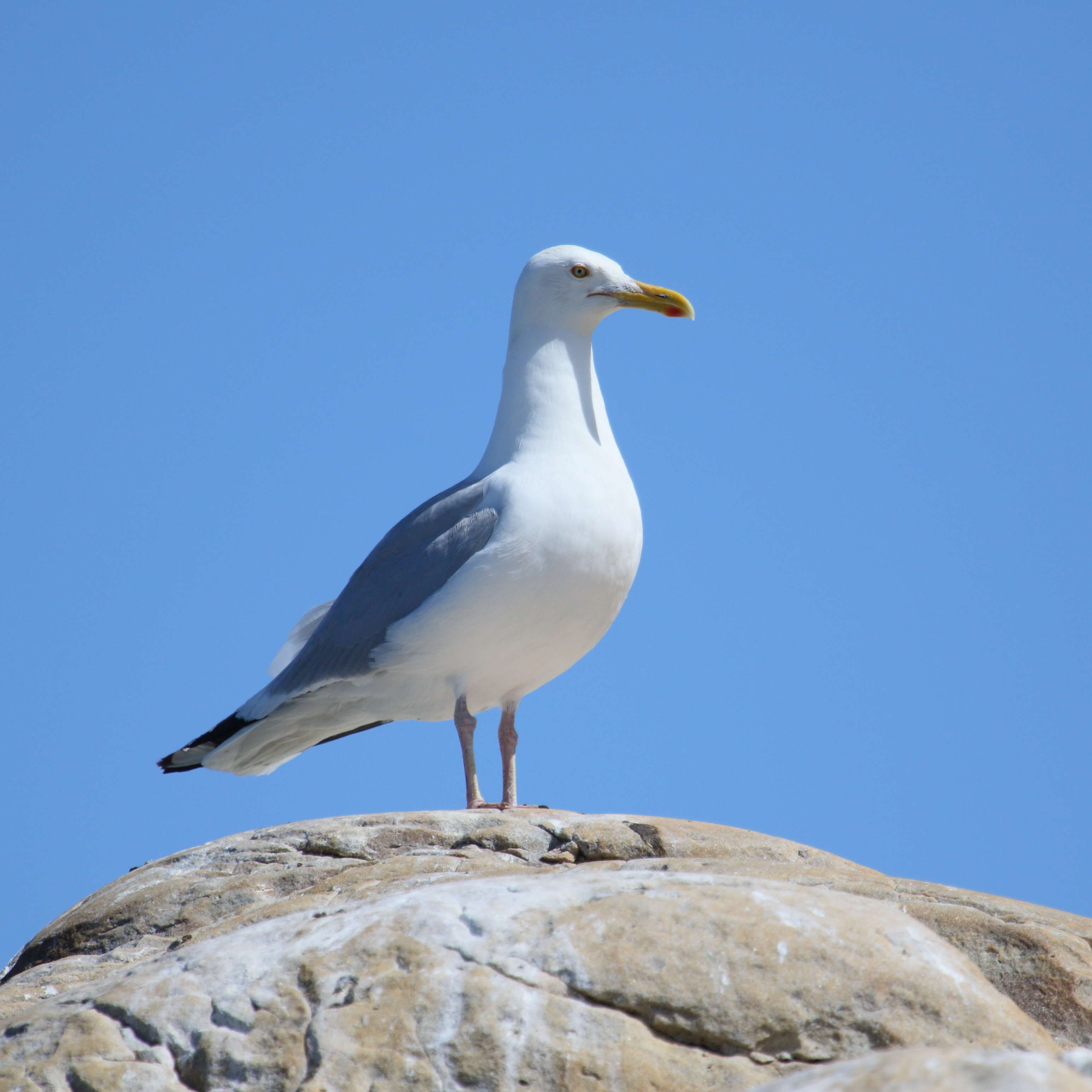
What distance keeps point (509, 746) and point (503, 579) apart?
48.2 inches

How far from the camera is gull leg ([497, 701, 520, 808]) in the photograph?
795 cm

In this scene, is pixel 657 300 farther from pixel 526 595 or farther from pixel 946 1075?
pixel 946 1075

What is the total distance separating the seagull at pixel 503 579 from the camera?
7.57 m

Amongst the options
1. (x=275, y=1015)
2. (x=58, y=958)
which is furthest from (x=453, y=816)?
(x=275, y=1015)

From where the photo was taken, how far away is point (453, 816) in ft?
21.9

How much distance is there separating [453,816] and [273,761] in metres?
2.72

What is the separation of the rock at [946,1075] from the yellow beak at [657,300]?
6622 mm

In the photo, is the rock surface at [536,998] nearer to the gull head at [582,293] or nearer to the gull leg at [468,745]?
the gull leg at [468,745]

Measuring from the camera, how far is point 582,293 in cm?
851

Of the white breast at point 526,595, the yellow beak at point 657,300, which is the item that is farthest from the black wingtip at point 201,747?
the yellow beak at point 657,300

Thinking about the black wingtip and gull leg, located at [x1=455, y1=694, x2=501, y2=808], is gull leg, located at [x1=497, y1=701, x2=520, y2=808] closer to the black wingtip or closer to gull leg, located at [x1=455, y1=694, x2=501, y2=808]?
gull leg, located at [x1=455, y1=694, x2=501, y2=808]

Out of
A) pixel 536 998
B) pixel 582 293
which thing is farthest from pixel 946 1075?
pixel 582 293

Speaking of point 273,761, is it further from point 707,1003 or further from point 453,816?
point 707,1003

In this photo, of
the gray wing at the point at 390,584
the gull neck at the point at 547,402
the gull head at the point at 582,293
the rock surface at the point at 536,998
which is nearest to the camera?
the rock surface at the point at 536,998
